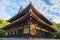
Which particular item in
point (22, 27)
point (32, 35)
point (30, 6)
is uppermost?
point (30, 6)

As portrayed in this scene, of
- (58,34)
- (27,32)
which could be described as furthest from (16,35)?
(58,34)

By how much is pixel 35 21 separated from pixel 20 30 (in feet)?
7.45

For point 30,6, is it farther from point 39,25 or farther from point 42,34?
point 42,34

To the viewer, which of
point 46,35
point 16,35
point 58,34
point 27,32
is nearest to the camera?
point 27,32

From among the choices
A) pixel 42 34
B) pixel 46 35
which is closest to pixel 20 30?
pixel 42 34

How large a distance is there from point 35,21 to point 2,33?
13.2 meters

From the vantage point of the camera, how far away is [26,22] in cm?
1302

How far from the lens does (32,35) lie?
12984 mm

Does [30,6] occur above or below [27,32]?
above

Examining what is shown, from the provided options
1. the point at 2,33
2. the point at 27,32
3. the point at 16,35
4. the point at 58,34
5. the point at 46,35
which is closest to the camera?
the point at 27,32

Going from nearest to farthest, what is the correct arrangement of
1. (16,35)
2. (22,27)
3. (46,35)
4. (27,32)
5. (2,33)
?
1. (27,32)
2. (22,27)
3. (16,35)
4. (46,35)
5. (2,33)

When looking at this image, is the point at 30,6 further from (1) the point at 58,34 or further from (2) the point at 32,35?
(1) the point at 58,34

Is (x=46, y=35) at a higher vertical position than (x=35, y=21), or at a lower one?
lower

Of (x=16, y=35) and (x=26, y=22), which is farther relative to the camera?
(x=16, y=35)
